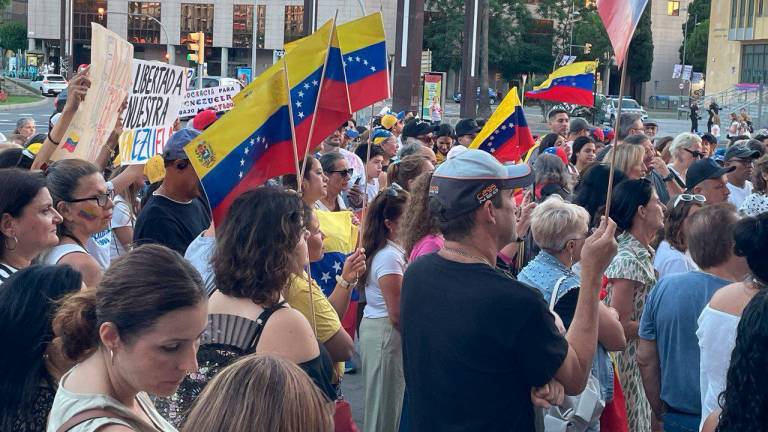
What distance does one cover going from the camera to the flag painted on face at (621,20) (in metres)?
3.79

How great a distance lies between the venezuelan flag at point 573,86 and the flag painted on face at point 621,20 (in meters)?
9.01

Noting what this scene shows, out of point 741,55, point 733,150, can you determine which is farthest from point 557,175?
point 741,55

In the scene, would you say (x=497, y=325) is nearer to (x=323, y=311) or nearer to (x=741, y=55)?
(x=323, y=311)

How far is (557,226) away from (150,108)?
4.03m

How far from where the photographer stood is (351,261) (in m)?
4.99

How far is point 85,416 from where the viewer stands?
2.47 meters

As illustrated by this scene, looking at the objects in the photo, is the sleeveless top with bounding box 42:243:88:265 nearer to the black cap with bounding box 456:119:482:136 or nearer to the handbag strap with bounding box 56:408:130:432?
the handbag strap with bounding box 56:408:130:432

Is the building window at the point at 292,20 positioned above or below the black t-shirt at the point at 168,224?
above

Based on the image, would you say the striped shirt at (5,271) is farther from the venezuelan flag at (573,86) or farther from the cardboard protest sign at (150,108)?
the venezuelan flag at (573,86)

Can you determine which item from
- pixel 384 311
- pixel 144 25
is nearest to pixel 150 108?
pixel 384 311

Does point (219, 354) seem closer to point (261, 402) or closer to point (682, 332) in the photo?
point (261, 402)

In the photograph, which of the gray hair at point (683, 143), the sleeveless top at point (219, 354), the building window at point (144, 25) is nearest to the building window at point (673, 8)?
the building window at point (144, 25)

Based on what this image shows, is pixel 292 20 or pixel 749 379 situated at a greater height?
pixel 292 20

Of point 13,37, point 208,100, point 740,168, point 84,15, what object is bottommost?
point 740,168
